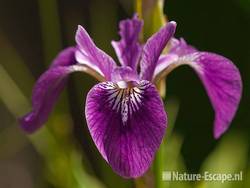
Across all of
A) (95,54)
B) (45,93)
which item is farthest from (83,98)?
(95,54)

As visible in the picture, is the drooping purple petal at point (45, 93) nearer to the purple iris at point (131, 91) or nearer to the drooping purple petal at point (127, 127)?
the purple iris at point (131, 91)

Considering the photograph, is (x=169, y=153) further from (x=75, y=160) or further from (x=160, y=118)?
(x=160, y=118)

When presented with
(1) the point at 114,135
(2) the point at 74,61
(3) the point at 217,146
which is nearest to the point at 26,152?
(3) the point at 217,146

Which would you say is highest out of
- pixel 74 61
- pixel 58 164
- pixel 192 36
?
pixel 74 61

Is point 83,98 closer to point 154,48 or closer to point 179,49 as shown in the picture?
point 179,49

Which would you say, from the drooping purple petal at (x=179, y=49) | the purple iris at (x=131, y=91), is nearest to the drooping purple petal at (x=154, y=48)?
the purple iris at (x=131, y=91)

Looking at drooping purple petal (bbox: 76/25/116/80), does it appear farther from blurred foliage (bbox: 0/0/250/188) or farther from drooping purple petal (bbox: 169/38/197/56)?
blurred foliage (bbox: 0/0/250/188)

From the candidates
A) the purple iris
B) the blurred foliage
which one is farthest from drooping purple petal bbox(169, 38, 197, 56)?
the blurred foliage
